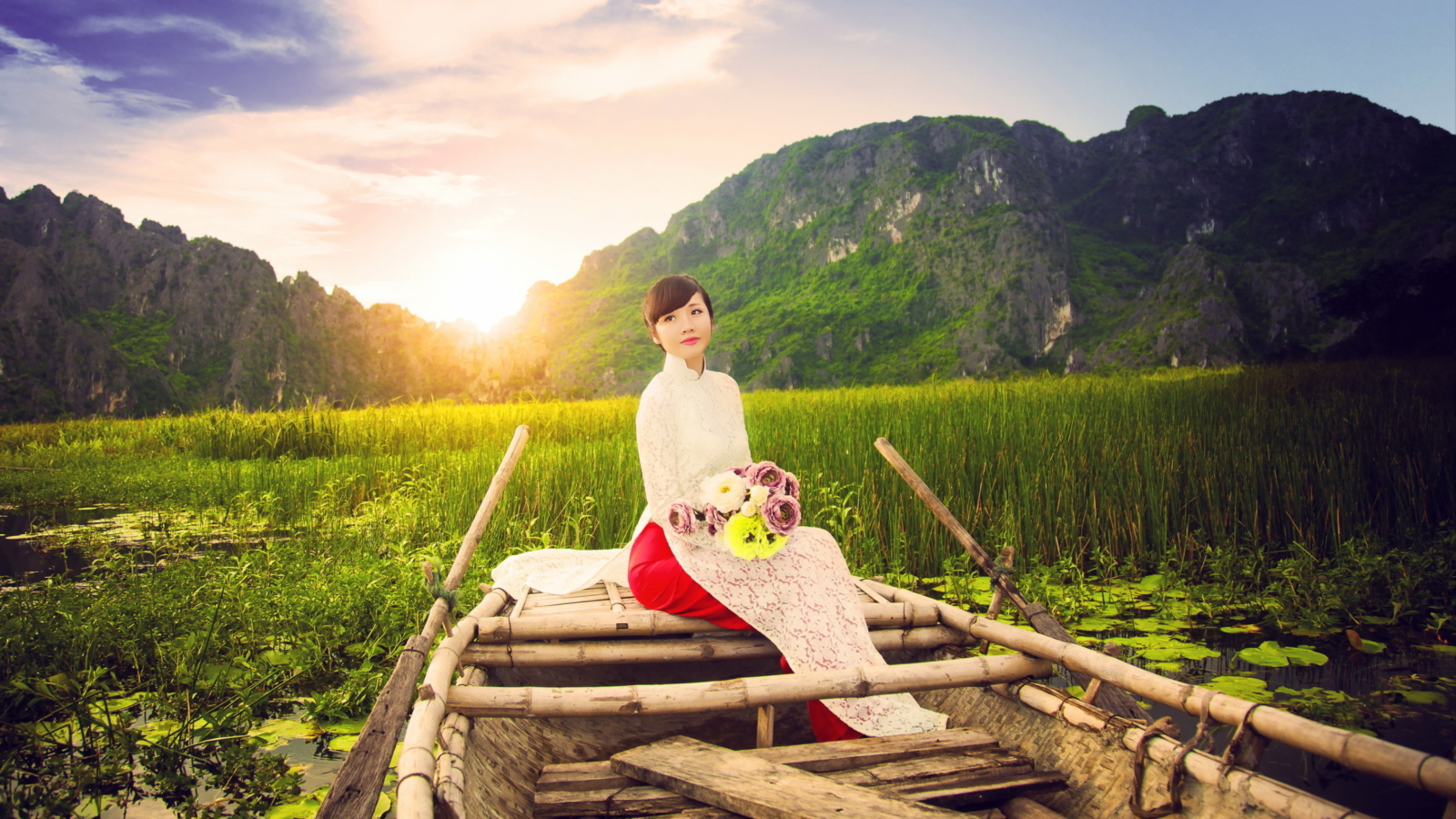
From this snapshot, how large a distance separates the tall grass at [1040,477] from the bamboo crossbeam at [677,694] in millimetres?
2651

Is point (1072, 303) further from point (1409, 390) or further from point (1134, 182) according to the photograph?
point (1409, 390)

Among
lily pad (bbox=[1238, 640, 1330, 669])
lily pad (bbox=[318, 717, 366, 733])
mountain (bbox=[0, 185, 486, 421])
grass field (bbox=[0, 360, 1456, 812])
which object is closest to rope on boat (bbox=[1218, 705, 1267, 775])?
lily pad (bbox=[1238, 640, 1330, 669])

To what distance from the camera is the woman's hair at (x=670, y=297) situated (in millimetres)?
2844

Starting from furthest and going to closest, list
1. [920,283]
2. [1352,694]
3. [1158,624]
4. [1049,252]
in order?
1. [920,283]
2. [1049,252]
3. [1158,624]
4. [1352,694]

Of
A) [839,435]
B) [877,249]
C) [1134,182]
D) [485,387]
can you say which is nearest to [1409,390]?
[839,435]

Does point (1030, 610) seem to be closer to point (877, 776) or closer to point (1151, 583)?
point (877, 776)

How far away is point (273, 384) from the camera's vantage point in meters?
50.5

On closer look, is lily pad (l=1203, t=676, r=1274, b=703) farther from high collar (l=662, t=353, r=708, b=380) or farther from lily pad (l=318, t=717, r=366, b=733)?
lily pad (l=318, t=717, r=366, b=733)

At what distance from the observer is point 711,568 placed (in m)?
2.50

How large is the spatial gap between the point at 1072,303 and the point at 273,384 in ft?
235

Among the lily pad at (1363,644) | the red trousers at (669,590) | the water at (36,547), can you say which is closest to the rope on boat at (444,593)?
the red trousers at (669,590)

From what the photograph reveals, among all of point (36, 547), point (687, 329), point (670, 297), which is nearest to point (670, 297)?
point (670, 297)

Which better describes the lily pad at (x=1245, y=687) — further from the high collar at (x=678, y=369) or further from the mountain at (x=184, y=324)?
the mountain at (x=184, y=324)

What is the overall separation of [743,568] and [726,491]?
0.30 m
